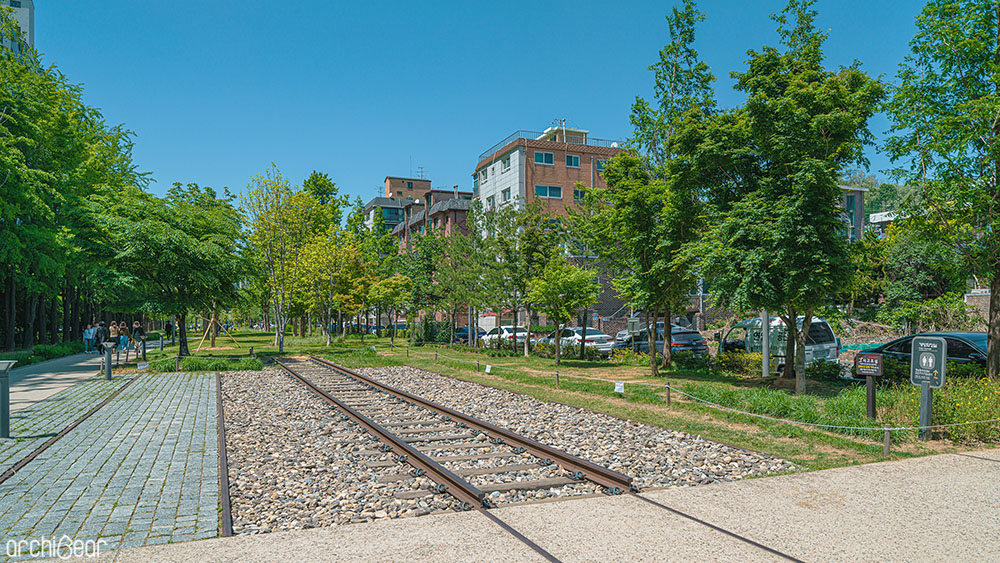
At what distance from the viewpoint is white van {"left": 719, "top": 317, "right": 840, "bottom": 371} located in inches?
791

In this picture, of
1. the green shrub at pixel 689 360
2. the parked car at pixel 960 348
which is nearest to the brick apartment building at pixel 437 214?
the green shrub at pixel 689 360

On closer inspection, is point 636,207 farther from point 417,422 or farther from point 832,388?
point 417,422

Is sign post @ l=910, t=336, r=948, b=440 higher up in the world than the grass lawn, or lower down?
higher up

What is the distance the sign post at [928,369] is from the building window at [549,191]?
40.8 metres

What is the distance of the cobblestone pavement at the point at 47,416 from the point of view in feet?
29.7

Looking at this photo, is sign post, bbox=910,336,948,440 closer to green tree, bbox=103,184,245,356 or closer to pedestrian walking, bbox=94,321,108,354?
green tree, bbox=103,184,245,356

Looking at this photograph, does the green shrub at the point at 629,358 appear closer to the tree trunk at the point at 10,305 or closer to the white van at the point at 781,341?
the white van at the point at 781,341

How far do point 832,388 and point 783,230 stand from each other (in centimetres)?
497

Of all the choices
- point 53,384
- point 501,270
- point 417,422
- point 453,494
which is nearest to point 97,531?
point 453,494

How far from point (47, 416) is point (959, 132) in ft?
64.5

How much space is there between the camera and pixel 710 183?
57.1ft

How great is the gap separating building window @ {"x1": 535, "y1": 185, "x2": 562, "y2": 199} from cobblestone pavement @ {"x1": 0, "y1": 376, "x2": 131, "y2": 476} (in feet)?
119

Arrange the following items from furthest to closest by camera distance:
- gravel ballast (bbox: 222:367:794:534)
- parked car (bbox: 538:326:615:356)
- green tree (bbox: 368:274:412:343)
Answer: green tree (bbox: 368:274:412:343)
parked car (bbox: 538:326:615:356)
gravel ballast (bbox: 222:367:794:534)

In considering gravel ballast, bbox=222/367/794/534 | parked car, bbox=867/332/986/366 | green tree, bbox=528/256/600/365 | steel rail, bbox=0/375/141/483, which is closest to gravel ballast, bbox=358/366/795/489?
gravel ballast, bbox=222/367/794/534
